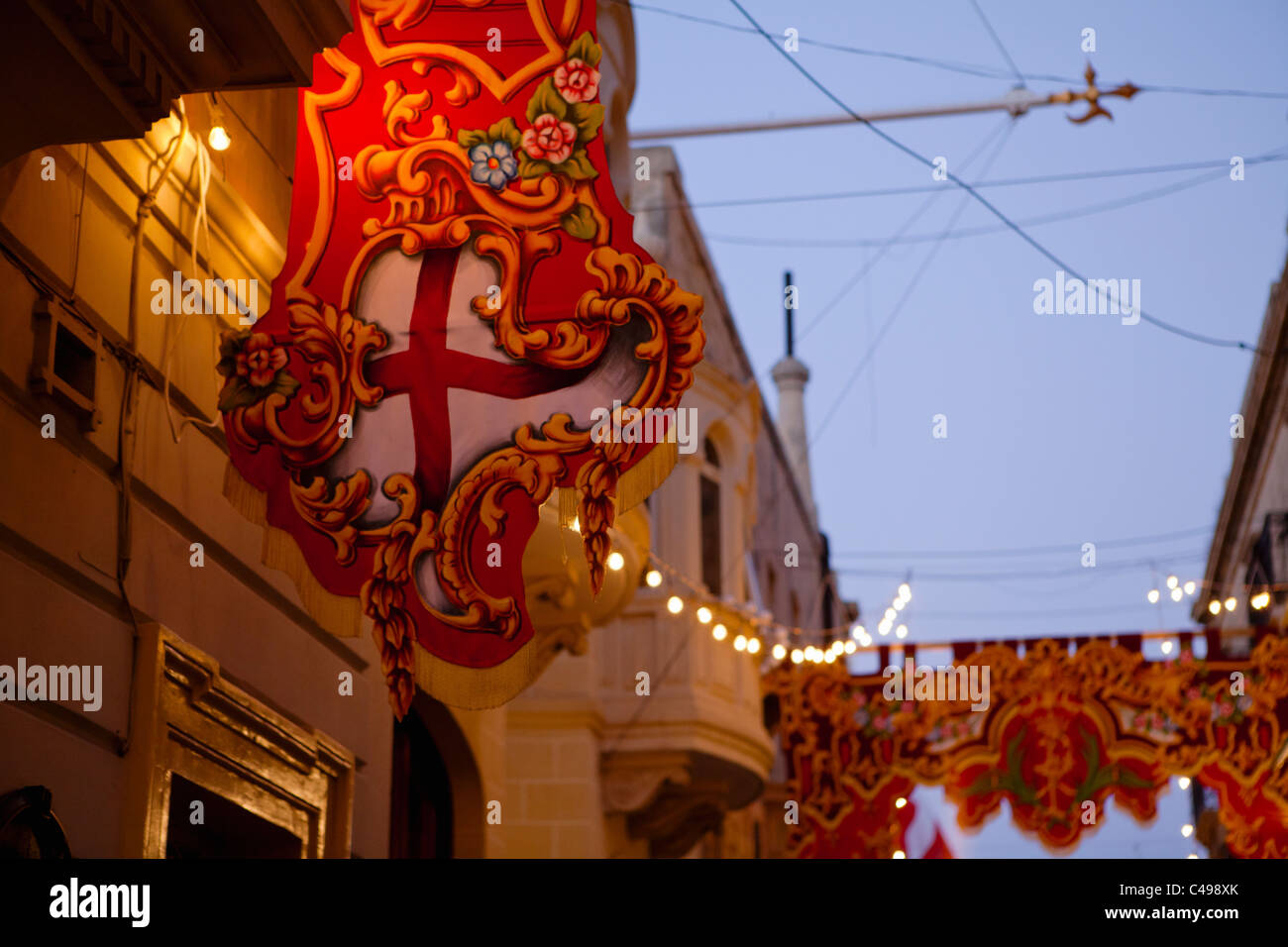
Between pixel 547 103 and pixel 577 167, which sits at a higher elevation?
pixel 547 103

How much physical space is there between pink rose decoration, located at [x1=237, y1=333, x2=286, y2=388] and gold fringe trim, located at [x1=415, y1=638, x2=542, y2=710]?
1167mm

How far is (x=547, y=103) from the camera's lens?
21.8ft

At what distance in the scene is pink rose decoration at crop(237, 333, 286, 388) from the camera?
6488 millimetres

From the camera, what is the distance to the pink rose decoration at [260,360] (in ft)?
21.3

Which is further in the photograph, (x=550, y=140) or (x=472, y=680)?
(x=550, y=140)

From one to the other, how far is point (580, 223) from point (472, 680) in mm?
1729

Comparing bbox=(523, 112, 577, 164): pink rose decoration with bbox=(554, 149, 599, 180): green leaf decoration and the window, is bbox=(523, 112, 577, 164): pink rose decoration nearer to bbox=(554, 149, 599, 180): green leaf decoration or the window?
bbox=(554, 149, 599, 180): green leaf decoration

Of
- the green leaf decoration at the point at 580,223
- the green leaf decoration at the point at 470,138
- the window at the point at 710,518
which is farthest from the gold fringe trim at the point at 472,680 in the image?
the window at the point at 710,518

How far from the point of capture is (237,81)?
21.5ft

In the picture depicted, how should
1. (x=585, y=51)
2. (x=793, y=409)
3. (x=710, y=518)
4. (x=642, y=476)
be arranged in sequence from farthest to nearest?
(x=793, y=409) < (x=710, y=518) < (x=585, y=51) < (x=642, y=476)

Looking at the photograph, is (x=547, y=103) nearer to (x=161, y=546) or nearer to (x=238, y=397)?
(x=238, y=397)

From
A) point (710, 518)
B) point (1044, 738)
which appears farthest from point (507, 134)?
→ point (1044, 738)
